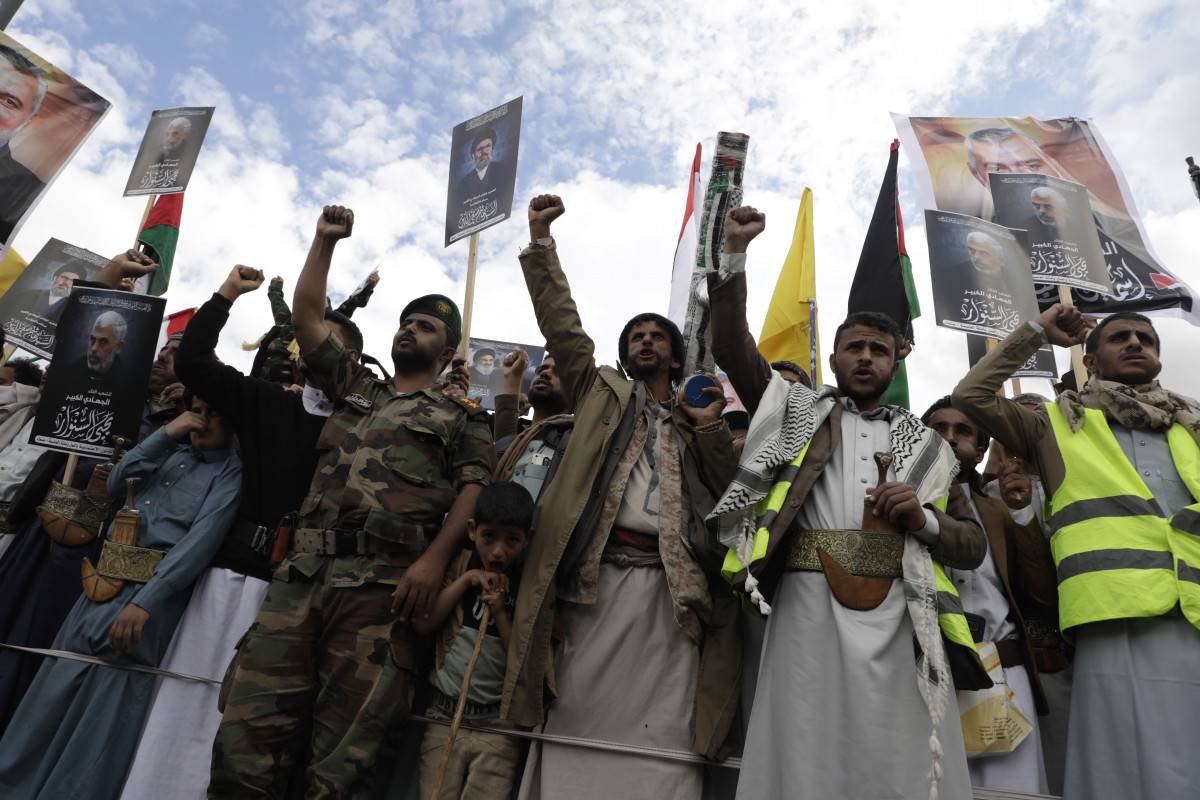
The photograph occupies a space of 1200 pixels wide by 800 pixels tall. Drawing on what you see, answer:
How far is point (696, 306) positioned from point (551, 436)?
0.97 metres

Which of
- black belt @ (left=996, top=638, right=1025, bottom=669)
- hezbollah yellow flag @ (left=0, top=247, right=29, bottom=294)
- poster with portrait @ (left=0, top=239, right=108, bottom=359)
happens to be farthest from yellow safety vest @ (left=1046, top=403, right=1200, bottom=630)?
hezbollah yellow flag @ (left=0, top=247, right=29, bottom=294)

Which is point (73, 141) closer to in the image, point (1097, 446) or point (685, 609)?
point (685, 609)

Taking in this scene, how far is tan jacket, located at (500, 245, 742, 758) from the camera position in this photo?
105 inches

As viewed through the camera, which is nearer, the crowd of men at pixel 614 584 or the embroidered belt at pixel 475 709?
the crowd of men at pixel 614 584

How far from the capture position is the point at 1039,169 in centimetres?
682

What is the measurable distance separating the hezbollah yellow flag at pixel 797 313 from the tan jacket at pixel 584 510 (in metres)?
2.82

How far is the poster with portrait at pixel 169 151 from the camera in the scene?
6723 millimetres

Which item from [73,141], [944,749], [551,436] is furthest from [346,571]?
[73,141]

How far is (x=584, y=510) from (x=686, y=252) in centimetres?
413

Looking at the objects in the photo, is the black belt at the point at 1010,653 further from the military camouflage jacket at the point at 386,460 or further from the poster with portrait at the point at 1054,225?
the poster with portrait at the point at 1054,225

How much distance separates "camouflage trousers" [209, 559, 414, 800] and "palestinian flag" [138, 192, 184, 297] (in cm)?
441

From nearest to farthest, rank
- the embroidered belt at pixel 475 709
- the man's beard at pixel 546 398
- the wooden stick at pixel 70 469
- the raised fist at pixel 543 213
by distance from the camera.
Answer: the embroidered belt at pixel 475 709 < the raised fist at pixel 543 213 < the wooden stick at pixel 70 469 < the man's beard at pixel 546 398

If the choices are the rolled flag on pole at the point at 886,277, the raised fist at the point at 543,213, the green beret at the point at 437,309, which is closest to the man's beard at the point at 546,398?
the green beret at the point at 437,309

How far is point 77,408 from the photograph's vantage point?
11.9ft
